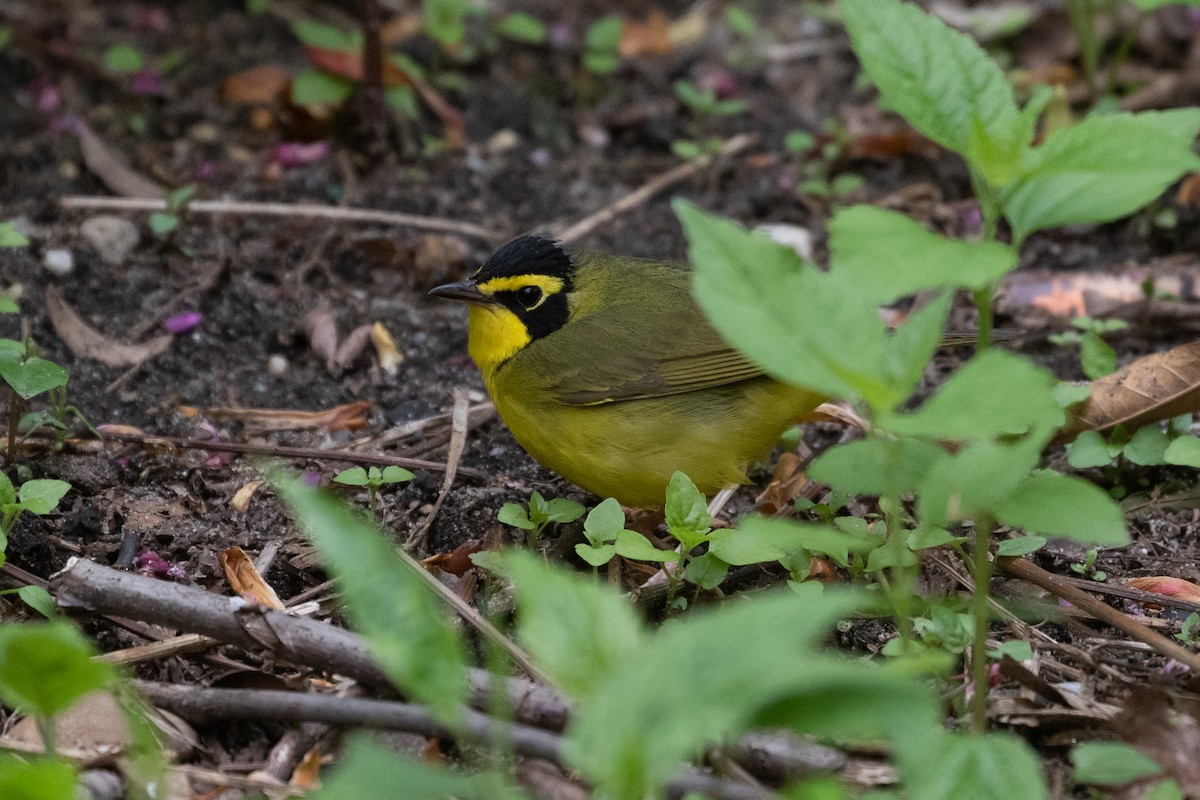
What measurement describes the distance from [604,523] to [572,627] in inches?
62.2

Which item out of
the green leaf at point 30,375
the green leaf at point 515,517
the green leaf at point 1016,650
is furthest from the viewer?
the green leaf at point 515,517

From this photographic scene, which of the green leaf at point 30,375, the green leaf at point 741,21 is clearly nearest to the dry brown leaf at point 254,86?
the green leaf at point 741,21

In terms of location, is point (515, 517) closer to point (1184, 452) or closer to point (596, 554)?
point (596, 554)

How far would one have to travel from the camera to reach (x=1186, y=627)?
11.1 feet

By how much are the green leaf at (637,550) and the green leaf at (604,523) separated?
0.06m

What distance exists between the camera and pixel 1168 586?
3.72m

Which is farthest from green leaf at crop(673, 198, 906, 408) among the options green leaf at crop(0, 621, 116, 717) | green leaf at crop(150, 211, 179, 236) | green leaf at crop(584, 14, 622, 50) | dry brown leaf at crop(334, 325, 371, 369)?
green leaf at crop(584, 14, 622, 50)

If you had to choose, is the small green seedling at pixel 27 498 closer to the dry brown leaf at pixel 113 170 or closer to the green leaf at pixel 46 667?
the green leaf at pixel 46 667

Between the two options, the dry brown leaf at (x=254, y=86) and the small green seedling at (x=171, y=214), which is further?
the dry brown leaf at (x=254, y=86)

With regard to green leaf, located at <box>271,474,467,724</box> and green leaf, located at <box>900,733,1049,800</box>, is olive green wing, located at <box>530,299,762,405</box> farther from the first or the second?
green leaf, located at <box>271,474,467,724</box>

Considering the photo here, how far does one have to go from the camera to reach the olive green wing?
4418 millimetres

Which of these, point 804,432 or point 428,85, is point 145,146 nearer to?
point 428,85

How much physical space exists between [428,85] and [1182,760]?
537 centimetres

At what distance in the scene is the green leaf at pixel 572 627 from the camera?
2018 mm
